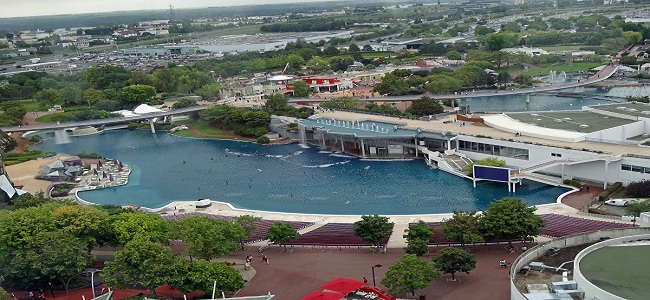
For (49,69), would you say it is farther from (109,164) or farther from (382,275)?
(382,275)

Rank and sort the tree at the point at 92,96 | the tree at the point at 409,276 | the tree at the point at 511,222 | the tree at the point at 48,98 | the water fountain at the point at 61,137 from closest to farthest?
the tree at the point at 409,276
the tree at the point at 511,222
the water fountain at the point at 61,137
the tree at the point at 92,96
the tree at the point at 48,98

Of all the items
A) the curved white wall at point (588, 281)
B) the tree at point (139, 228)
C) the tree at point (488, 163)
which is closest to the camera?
the curved white wall at point (588, 281)

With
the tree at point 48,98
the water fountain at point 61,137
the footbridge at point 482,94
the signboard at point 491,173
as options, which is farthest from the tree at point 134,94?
the signboard at point 491,173

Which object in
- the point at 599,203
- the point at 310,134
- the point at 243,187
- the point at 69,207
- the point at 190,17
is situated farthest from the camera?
the point at 190,17

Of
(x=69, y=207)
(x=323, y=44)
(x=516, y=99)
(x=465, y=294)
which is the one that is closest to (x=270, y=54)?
(x=323, y=44)

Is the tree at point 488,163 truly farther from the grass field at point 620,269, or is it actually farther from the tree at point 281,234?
the grass field at point 620,269

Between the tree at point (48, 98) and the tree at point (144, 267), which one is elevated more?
the tree at point (48, 98)
